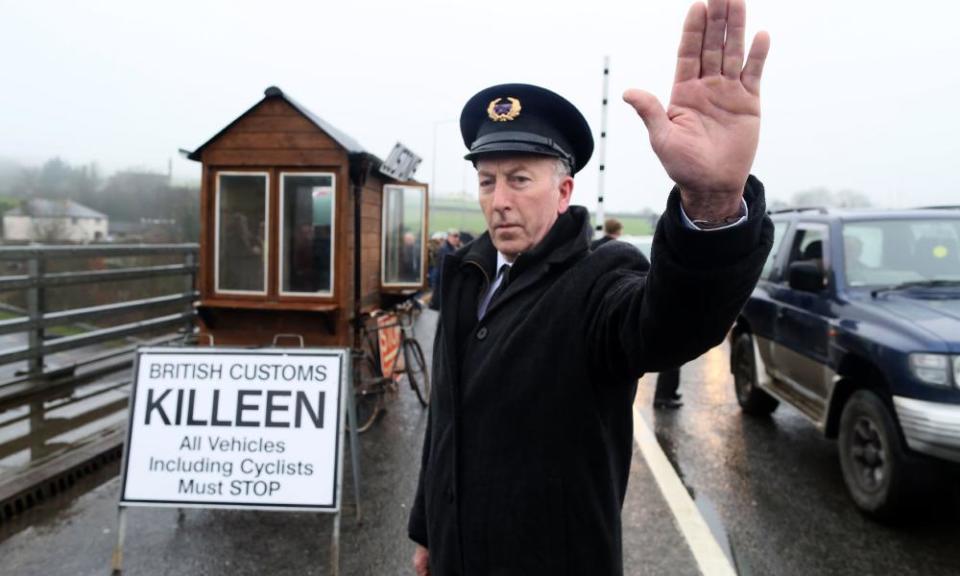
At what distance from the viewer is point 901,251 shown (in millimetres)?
5406

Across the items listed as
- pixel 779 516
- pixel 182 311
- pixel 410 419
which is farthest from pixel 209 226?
pixel 779 516

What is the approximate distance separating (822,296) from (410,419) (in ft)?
13.0

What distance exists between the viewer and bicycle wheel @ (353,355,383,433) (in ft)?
21.5

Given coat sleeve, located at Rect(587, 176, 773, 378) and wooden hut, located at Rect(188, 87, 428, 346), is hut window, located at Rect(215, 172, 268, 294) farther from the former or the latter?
coat sleeve, located at Rect(587, 176, 773, 378)

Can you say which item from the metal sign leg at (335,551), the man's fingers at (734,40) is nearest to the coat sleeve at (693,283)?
the man's fingers at (734,40)

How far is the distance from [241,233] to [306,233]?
0.68 meters

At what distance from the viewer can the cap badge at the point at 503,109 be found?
188 centimetres

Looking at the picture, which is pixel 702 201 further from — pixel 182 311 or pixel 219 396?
pixel 182 311

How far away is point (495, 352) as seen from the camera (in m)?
1.66

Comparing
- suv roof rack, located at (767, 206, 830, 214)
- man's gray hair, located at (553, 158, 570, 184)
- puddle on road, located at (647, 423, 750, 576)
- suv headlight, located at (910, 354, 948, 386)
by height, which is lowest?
puddle on road, located at (647, 423, 750, 576)

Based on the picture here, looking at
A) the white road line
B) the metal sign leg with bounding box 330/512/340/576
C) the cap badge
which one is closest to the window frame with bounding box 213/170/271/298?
the metal sign leg with bounding box 330/512/340/576

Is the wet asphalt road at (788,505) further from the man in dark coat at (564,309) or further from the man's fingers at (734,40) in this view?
the man's fingers at (734,40)

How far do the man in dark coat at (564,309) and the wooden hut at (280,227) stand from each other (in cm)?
472

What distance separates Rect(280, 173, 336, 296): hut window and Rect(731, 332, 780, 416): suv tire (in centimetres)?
428
